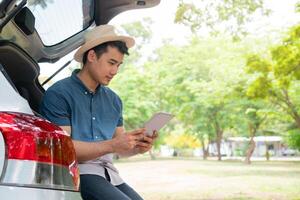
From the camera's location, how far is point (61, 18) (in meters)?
2.91

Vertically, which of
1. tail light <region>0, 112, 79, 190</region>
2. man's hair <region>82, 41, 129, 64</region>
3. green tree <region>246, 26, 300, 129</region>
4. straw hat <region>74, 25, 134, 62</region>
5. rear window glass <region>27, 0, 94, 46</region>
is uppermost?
green tree <region>246, 26, 300, 129</region>

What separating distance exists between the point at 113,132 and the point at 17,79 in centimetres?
71

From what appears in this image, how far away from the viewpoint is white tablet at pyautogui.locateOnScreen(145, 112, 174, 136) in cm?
207

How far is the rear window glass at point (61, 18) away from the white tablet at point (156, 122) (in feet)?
3.35

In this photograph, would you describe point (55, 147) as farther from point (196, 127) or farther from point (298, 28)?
point (196, 127)

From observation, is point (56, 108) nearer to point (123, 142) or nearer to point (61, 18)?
point (123, 142)

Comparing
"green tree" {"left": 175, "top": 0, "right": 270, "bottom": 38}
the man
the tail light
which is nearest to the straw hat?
the man

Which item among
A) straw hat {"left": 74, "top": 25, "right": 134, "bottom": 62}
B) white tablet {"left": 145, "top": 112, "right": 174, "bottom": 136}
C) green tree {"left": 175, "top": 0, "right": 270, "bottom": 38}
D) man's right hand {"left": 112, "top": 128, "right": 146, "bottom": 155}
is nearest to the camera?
man's right hand {"left": 112, "top": 128, "right": 146, "bottom": 155}

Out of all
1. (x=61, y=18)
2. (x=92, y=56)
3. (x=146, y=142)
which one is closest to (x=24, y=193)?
(x=146, y=142)

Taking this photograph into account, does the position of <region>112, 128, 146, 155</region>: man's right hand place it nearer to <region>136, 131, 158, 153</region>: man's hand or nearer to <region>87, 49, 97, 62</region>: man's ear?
<region>136, 131, 158, 153</region>: man's hand

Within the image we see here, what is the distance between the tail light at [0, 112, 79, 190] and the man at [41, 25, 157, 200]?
61cm

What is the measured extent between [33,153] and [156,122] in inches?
36.3

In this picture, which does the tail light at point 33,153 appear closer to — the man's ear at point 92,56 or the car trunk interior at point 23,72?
the man's ear at point 92,56

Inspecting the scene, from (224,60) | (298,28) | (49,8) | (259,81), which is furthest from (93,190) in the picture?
(224,60)
